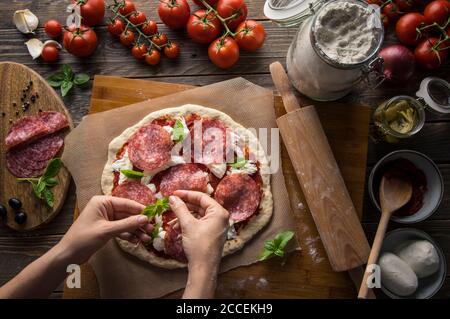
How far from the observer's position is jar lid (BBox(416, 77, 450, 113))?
2.42 m

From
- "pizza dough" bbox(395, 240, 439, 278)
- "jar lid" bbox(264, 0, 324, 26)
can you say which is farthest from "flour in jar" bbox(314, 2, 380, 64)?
"pizza dough" bbox(395, 240, 439, 278)

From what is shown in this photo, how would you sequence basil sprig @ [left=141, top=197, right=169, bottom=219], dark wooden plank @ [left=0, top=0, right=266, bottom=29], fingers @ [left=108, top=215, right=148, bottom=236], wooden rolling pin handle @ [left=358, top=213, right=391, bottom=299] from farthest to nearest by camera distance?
dark wooden plank @ [left=0, top=0, right=266, bottom=29] → wooden rolling pin handle @ [left=358, top=213, right=391, bottom=299] → basil sprig @ [left=141, top=197, right=169, bottom=219] → fingers @ [left=108, top=215, right=148, bottom=236]

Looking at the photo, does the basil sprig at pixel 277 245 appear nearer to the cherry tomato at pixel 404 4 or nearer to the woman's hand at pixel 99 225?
the woman's hand at pixel 99 225

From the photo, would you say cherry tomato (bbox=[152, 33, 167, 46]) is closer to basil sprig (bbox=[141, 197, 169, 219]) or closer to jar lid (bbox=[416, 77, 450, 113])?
basil sprig (bbox=[141, 197, 169, 219])

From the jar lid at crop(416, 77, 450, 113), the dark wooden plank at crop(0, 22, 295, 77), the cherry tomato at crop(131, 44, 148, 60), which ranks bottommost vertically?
the jar lid at crop(416, 77, 450, 113)

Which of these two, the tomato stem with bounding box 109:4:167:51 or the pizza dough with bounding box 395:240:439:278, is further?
the tomato stem with bounding box 109:4:167:51

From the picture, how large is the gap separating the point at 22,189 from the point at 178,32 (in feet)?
4.46

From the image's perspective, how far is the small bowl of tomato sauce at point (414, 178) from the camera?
7.82 ft

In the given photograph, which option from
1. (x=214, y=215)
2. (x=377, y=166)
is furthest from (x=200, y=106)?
(x=377, y=166)

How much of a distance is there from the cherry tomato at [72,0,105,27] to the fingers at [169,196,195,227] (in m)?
1.33

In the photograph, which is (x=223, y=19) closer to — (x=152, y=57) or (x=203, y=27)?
(x=203, y=27)

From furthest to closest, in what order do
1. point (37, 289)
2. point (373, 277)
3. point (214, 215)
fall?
point (373, 277) → point (37, 289) → point (214, 215)

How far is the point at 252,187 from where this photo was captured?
2398mm
